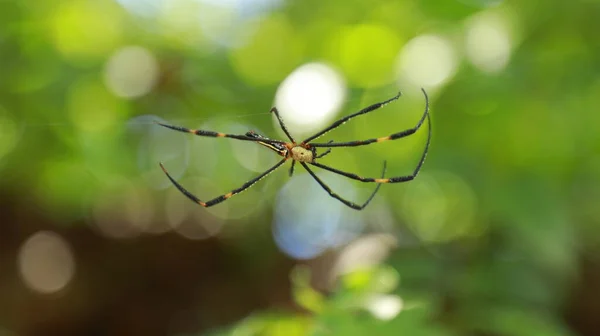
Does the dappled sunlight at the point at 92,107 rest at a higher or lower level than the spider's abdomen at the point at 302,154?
higher

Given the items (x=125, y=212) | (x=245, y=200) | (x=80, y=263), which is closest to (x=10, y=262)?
(x=80, y=263)

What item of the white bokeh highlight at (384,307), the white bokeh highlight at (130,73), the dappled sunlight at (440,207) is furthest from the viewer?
the white bokeh highlight at (130,73)

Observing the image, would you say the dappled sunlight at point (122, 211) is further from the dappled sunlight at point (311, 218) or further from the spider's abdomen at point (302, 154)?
the spider's abdomen at point (302, 154)

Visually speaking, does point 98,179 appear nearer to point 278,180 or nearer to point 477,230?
point 278,180

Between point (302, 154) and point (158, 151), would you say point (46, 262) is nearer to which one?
point (158, 151)

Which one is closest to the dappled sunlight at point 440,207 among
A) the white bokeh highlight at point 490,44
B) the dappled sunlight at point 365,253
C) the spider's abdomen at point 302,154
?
the dappled sunlight at point 365,253

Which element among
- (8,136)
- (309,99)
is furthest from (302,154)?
(8,136)
